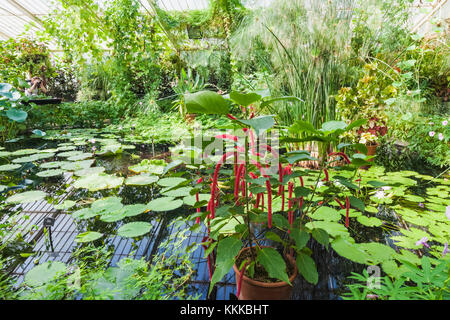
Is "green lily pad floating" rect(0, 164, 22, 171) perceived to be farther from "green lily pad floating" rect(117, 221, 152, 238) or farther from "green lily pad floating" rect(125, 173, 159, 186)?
"green lily pad floating" rect(117, 221, 152, 238)

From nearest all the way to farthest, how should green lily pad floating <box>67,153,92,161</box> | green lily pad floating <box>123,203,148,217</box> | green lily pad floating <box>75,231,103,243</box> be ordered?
green lily pad floating <box>75,231,103,243</box>, green lily pad floating <box>123,203,148,217</box>, green lily pad floating <box>67,153,92,161</box>

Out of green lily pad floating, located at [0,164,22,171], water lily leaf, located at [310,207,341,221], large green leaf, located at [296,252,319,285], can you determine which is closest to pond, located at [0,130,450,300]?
green lily pad floating, located at [0,164,22,171]

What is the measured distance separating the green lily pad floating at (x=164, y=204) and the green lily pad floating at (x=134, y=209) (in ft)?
0.13

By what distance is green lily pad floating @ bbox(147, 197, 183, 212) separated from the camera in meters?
1.61

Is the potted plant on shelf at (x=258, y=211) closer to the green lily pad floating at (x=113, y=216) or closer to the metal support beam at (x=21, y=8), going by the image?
the green lily pad floating at (x=113, y=216)

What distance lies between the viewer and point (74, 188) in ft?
6.66

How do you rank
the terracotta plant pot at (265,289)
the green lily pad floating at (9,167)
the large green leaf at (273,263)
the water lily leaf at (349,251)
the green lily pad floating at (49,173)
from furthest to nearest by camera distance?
the green lily pad floating at (9,167) → the green lily pad floating at (49,173) → the water lily leaf at (349,251) → the terracotta plant pot at (265,289) → the large green leaf at (273,263)

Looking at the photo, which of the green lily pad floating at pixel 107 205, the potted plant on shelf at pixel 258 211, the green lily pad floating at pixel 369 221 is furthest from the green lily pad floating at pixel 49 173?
the green lily pad floating at pixel 369 221

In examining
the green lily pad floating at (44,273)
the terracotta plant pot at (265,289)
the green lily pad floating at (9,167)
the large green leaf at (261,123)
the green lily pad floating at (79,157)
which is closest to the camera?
the large green leaf at (261,123)

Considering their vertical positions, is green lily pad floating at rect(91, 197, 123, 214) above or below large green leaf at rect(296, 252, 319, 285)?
below

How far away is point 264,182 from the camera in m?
0.70

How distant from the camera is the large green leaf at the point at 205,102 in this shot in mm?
507

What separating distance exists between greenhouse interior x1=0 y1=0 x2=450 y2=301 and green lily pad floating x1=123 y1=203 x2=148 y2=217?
0.01 m

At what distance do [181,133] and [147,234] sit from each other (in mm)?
2659
